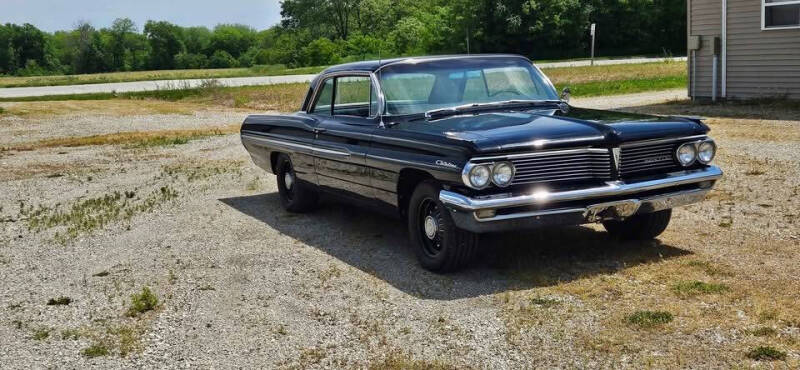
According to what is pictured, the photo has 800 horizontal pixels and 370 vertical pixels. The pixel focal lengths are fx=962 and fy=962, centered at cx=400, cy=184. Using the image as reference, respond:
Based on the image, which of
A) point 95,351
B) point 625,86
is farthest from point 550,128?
point 625,86

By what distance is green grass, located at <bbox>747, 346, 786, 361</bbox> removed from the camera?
15.2 feet

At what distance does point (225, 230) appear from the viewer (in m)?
8.69

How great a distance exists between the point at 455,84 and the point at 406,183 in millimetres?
1046

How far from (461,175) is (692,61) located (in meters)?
14.7

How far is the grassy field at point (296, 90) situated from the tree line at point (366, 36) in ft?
51.3

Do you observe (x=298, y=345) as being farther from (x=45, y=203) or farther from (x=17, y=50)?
(x=17, y=50)

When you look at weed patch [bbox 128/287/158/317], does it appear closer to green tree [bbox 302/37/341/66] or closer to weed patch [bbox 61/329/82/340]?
weed patch [bbox 61/329/82/340]

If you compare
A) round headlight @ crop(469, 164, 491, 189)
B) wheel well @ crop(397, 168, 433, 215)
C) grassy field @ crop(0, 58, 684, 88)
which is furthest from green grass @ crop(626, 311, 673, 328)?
grassy field @ crop(0, 58, 684, 88)

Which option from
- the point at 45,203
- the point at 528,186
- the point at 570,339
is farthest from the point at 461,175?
the point at 45,203

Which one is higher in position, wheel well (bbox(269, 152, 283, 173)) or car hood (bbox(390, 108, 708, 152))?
car hood (bbox(390, 108, 708, 152))

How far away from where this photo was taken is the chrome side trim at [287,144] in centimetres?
802

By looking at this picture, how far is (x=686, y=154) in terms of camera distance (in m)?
6.82

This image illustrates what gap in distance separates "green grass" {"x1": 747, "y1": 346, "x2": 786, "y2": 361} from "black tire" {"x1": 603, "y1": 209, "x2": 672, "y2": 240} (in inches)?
99.4

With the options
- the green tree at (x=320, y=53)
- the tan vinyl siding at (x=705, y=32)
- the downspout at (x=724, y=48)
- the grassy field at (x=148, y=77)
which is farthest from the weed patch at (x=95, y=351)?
the green tree at (x=320, y=53)
